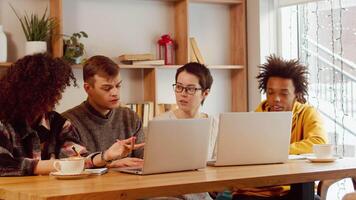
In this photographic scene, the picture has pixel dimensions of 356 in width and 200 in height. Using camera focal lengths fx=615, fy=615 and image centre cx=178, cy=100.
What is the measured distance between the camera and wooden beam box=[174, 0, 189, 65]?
4836 millimetres

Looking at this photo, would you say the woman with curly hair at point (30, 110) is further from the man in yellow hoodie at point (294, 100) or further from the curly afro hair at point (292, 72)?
the curly afro hair at point (292, 72)

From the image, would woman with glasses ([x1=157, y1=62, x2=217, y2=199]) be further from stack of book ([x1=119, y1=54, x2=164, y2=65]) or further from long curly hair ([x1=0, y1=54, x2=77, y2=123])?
stack of book ([x1=119, y1=54, x2=164, y2=65])

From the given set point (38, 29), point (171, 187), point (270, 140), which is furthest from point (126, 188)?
point (38, 29)

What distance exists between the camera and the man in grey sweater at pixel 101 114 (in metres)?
3.00

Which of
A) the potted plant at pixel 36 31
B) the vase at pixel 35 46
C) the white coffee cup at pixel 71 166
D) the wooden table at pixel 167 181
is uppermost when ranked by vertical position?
the potted plant at pixel 36 31

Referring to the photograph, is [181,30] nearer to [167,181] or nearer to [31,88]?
[31,88]

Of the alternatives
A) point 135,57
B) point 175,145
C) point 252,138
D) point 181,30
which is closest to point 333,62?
point 181,30

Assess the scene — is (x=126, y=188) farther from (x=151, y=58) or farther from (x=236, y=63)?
(x=236, y=63)

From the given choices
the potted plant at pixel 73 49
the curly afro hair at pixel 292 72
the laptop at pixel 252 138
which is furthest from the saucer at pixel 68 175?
the potted plant at pixel 73 49

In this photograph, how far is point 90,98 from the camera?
10.1 feet

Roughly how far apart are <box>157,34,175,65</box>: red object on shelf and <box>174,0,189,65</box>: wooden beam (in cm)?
8

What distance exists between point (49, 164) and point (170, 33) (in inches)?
115

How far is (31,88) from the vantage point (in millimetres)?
2316

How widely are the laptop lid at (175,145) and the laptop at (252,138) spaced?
4.6 inches
